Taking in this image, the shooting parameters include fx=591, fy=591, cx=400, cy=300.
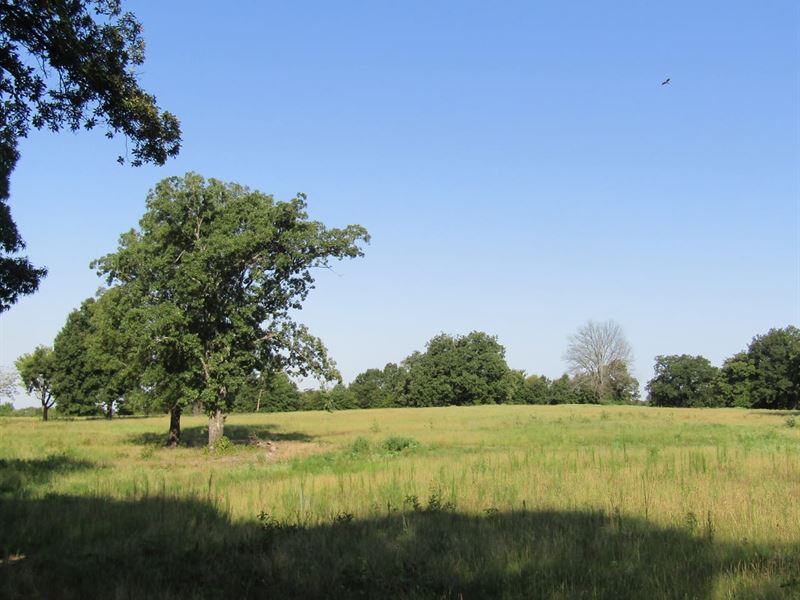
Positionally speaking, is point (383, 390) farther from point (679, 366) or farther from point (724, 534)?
point (724, 534)

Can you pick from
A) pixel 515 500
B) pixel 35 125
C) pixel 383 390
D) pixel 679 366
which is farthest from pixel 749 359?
pixel 35 125

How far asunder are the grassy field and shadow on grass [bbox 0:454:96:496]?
0.36 feet

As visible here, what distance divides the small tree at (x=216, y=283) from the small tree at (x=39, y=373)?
157 ft

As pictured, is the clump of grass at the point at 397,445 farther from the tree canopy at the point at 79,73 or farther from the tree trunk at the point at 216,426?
the tree canopy at the point at 79,73

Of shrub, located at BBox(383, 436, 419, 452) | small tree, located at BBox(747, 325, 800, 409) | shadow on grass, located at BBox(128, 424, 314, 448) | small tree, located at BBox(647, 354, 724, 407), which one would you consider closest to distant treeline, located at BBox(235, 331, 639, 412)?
small tree, located at BBox(647, 354, 724, 407)

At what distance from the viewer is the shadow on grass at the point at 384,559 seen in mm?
6105

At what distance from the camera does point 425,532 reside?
876cm

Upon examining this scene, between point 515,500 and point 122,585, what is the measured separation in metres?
7.16

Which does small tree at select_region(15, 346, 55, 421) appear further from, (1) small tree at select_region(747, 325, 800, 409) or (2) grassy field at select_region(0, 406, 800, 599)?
(1) small tree at select_region(747, 325, 800, 409)

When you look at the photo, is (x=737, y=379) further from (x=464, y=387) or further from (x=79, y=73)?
(x=79, y=73)

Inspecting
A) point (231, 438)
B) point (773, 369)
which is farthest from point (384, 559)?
point (773, 369)

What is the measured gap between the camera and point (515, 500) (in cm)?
1122

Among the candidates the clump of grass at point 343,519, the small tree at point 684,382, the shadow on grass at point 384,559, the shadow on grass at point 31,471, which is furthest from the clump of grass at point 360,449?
the small tree at point 684,382

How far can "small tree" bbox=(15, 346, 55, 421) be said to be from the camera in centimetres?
6819
